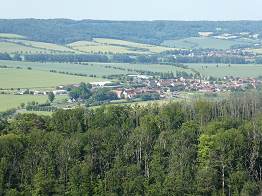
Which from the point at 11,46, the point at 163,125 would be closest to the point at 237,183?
the point at 163,125

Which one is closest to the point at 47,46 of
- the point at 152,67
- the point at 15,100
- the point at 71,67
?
the point at 71,67

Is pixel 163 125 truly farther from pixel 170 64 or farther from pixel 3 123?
pixel 170 64

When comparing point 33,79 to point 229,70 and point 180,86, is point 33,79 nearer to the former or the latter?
point 180,86

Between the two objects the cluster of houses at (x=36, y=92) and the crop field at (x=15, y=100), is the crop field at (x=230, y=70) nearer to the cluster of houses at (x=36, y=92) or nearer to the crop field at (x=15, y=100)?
the cluster of houses at (x=36, y=92)

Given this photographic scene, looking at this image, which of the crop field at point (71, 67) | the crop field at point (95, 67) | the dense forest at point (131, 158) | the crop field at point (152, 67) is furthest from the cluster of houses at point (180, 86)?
the dense forest at point (131, 158)

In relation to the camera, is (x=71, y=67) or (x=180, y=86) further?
(x=71, y=67)

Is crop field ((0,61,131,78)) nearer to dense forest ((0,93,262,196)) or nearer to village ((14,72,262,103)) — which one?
village ((14,72,262,103))

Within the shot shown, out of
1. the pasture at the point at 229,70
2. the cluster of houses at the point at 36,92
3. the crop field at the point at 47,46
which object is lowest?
the pasture at the point at 229,70
